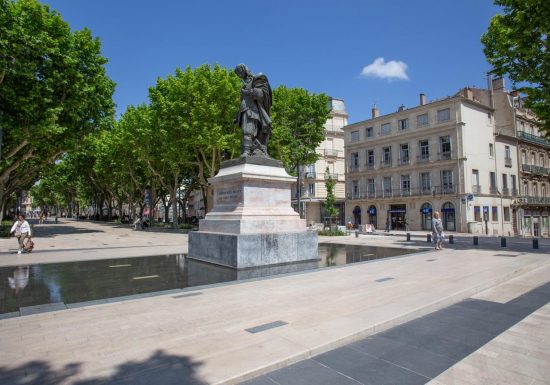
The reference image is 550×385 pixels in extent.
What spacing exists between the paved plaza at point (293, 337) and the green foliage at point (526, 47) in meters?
12.9

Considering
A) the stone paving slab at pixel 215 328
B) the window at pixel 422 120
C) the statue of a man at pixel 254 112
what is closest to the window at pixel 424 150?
the window at pixel 422 120

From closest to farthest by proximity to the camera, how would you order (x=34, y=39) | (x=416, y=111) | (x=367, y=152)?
(x=34, y=39)
(x=416, y=111)
(x=367, y=152)

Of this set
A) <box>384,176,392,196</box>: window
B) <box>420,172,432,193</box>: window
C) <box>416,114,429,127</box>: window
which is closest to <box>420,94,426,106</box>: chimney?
<box>416,114,429,127</box>: window

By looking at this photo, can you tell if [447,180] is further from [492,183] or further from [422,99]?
[422,99]

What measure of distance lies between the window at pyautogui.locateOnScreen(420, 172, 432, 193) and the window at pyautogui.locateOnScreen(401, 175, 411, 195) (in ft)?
4.89

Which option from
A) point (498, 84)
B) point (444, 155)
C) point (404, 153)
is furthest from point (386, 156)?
point (498, 84)

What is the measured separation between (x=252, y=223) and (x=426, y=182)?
114 ft

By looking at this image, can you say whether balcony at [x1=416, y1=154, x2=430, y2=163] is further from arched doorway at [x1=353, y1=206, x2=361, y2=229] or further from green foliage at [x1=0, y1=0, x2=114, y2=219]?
green foliage at [x1=0, y1=0, x2=114, y2=219]

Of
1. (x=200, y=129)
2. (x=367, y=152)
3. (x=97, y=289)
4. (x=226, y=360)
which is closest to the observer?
(x=226, y=360)

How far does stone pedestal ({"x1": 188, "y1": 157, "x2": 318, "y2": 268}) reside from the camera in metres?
8.97

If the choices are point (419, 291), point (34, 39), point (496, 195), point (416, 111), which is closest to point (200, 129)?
point (34, 39)

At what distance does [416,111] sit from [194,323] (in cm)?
4060

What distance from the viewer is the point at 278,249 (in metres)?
9.40

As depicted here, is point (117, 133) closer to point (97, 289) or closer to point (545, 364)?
point (97, 289)
